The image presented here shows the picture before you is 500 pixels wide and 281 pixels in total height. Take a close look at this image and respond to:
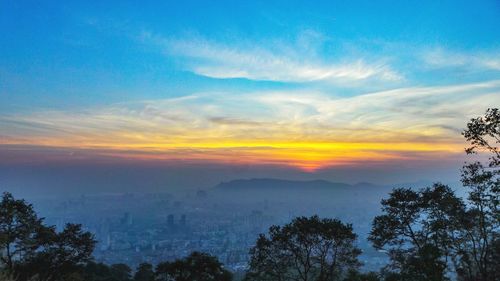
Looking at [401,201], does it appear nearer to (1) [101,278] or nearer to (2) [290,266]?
(2) [290,266]

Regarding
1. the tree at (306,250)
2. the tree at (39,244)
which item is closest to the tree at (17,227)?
the tree at (39,244)

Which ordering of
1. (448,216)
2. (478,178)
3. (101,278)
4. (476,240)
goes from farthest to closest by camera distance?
(101,278), (448,216), (476,240), (478,178)

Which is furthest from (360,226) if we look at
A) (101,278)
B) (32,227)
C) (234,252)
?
(32,227)

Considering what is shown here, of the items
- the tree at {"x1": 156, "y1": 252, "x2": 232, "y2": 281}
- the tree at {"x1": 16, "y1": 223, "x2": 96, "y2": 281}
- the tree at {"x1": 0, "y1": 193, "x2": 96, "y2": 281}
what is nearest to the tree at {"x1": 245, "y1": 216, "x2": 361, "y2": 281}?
the tree at {"x1": 156, "y1": 252, "x2": 232, "y2": 281}

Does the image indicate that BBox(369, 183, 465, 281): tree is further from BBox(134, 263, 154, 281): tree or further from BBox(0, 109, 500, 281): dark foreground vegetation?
BBox(134, 263, 154, 281): tree

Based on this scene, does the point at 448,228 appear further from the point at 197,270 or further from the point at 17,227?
the point at 17,227

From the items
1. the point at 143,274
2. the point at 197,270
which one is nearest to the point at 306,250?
the point at 197,270

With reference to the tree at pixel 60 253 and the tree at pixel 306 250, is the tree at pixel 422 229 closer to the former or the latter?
the tree at pixel 306 250

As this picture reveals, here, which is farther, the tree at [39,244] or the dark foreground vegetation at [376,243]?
the tree at [39,244]
